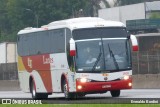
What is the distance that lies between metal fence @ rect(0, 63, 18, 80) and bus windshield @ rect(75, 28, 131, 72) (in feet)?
96.7

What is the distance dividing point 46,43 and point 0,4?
401ft

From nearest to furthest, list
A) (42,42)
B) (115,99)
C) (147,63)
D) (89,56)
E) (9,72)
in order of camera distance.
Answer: (115,99)
(89,56)
(42,42)
(147,63)
(9,72)

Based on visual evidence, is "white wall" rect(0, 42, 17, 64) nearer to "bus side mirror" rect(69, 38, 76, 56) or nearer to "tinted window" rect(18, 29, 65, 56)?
"tinted window" rect(18, 29, 65, 56)

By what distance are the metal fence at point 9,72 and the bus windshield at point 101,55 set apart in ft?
96.7

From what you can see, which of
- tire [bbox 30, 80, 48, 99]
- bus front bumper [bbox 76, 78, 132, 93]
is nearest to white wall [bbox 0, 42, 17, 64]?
tire [bbox 30, 80, 48, 99]

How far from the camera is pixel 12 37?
445ft

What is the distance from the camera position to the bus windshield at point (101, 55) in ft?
111

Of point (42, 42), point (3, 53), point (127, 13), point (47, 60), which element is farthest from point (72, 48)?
point (127, 13)

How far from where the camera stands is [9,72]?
64250 mm

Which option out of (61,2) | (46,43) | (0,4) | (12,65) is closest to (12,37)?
(61,2)

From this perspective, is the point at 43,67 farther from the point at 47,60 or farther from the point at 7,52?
the point at 7,52

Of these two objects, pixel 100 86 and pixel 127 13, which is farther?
pixel 127 13

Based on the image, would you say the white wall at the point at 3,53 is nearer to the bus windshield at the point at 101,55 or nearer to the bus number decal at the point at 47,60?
the bus number decal at the point at 47,60

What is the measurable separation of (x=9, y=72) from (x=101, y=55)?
31.1 meters
